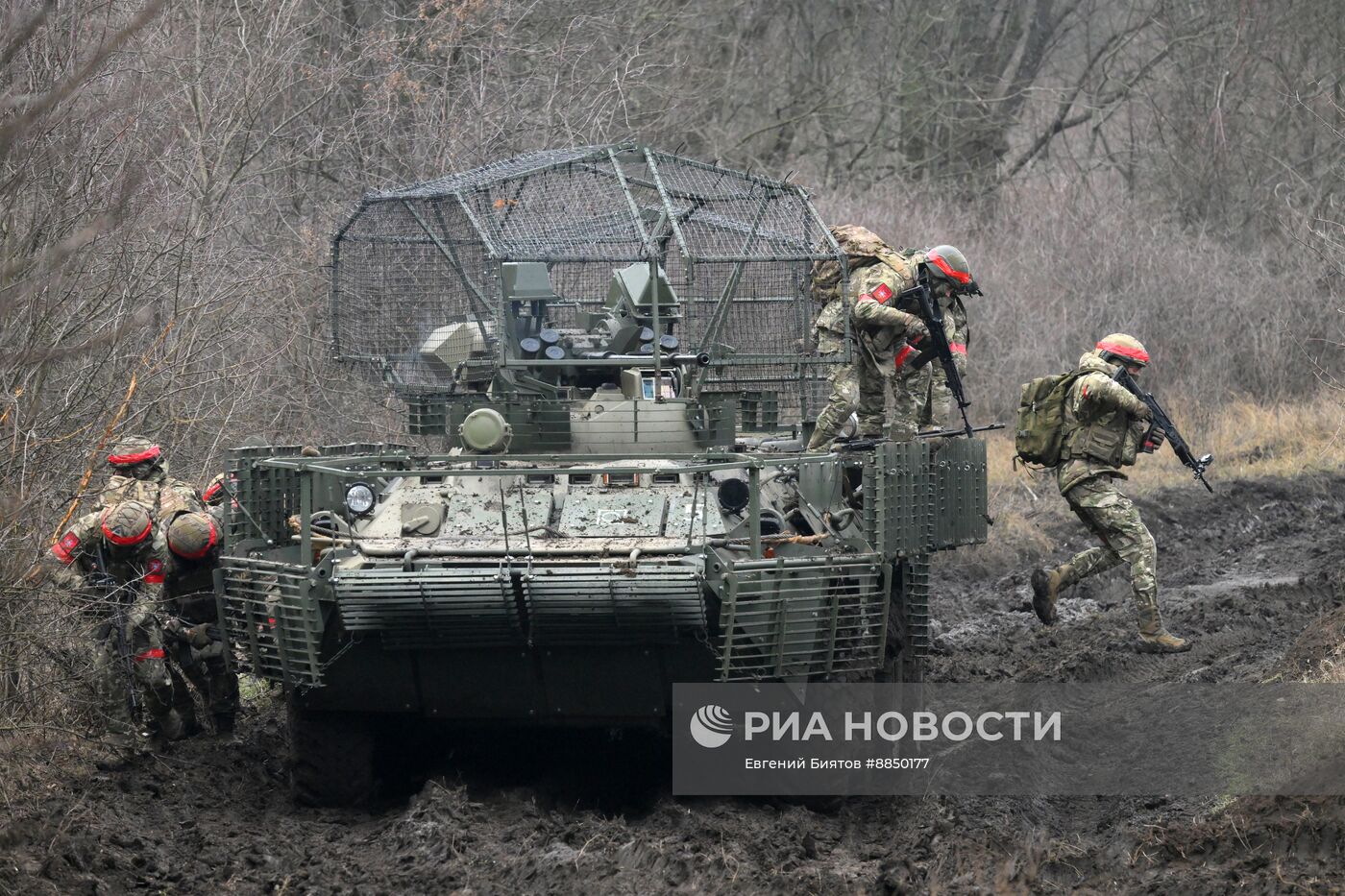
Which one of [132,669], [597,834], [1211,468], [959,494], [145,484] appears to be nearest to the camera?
[597,834]

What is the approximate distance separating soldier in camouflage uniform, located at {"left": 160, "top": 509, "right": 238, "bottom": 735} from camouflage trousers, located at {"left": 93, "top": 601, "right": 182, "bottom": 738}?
0.21 meters

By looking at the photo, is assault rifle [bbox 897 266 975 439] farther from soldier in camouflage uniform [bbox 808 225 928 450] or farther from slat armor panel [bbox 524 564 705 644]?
slat armor panel [bbox 524 564 705 644]

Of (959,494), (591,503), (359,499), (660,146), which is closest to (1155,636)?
(959,494)

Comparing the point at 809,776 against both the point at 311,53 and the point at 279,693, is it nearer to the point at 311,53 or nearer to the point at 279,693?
the point at 279,693

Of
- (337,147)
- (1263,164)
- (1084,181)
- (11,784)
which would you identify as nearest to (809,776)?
(11,784)

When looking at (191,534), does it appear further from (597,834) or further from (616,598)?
(597,834)

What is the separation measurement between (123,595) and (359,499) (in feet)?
4.87

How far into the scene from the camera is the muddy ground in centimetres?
643

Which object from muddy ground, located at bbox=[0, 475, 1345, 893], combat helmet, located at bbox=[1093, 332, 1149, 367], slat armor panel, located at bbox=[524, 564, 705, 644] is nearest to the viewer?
muddy ground, located at bbox=[0, 475, 1345, 893]

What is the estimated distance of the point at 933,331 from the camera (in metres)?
10.4

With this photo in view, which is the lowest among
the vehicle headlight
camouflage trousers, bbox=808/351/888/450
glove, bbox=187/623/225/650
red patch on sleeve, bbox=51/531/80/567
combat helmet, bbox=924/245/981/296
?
glove, bbox=187/623/225/650

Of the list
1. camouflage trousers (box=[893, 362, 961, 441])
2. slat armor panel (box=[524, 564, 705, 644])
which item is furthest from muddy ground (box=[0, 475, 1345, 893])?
camouflage trousers (box=[893, 362, 961, 441])

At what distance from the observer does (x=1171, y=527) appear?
625 inches

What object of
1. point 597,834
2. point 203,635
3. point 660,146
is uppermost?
point 660,146
